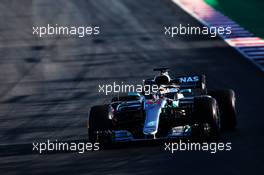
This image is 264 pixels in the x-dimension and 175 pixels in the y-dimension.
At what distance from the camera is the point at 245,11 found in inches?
1254

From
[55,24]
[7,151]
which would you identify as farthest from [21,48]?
[7,151]

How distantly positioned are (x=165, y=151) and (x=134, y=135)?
88cm

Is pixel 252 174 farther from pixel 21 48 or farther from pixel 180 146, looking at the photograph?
pixel 21 48

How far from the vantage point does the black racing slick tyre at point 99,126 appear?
1650cm

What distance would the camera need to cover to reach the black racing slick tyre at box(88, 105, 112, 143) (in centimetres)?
1650

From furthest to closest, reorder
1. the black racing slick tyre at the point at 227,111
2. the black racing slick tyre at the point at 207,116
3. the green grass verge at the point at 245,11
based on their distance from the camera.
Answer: the green grass verge at the point at 245,11 → the black racing slick tyre at the point at 227,111 → the black racing slick tyre at the point at 207,116

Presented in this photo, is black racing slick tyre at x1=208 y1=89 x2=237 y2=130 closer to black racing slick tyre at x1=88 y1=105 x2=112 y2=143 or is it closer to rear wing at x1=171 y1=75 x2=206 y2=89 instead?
rear wing at x1=171 y1=75 x2=206 y2=89

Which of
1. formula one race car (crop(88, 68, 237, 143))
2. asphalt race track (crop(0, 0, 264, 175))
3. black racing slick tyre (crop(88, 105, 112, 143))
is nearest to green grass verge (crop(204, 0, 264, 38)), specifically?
asphalt race track (crop(0, 0, 264, 175))

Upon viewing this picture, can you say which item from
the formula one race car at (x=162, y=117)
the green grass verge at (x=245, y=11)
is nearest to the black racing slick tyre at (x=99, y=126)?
the formula one race car at (x=162, y=117)

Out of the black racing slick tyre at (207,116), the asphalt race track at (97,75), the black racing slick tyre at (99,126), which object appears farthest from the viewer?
the black racing slick tyre at (99,126)

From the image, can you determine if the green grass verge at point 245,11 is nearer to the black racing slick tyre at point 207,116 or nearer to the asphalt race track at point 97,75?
the asphalt race track at point 97,75

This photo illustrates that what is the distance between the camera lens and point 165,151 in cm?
1598

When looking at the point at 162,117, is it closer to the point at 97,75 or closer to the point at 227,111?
the point at 227,111

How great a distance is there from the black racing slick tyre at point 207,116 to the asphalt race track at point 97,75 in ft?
1.64
